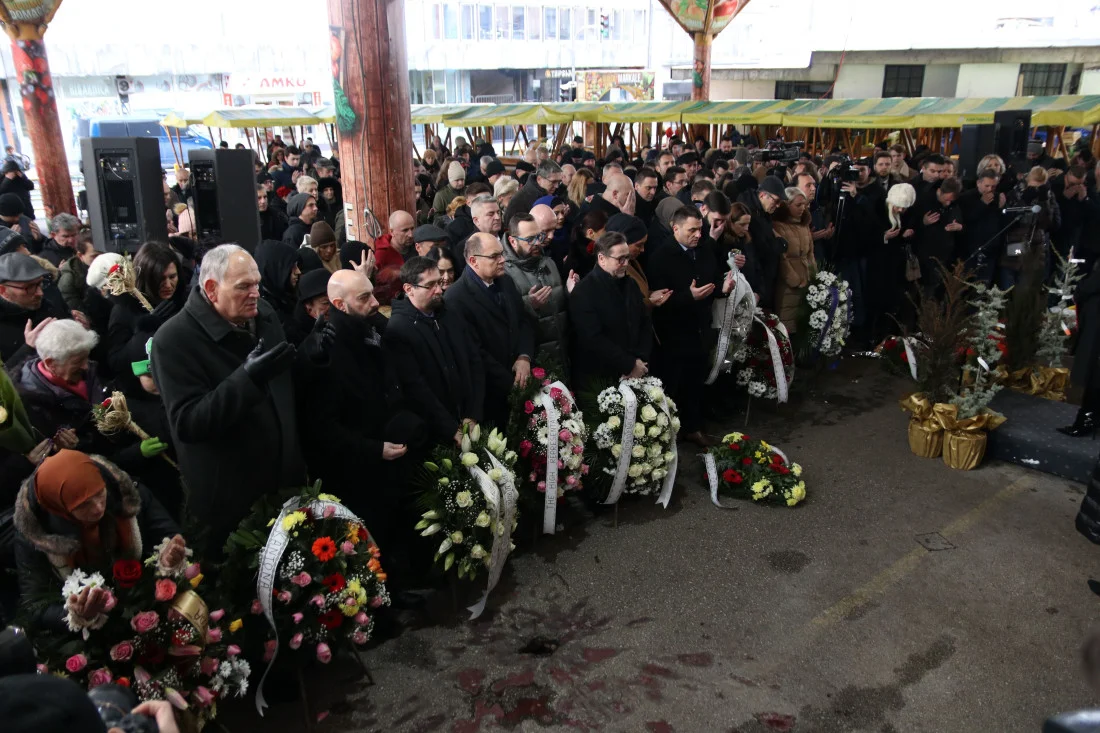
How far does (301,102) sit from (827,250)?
36.9m

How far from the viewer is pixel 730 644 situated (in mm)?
4297

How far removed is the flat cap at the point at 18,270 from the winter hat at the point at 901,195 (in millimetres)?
7558

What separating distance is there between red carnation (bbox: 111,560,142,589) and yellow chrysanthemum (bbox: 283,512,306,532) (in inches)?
25.2

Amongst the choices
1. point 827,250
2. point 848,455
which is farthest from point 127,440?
point 827,250

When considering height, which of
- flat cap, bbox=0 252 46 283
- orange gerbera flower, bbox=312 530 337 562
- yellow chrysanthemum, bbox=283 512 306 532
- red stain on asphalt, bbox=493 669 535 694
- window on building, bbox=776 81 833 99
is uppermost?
window on building, bbox=776 81 833 99

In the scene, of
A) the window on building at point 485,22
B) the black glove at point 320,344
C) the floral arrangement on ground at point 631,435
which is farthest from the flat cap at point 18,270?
the window on building at point 485,22

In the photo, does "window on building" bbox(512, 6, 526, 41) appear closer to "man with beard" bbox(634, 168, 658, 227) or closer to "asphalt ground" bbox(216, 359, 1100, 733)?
"man with beard" bbox(634, 168, 658, 227)

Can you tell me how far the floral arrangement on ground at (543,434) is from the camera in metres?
4.97

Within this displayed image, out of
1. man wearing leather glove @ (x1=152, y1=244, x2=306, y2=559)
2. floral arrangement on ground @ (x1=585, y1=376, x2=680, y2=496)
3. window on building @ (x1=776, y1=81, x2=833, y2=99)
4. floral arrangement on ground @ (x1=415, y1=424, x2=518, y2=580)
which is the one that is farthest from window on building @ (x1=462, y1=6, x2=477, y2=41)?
man wearing leather glove @ (x1=152, y1=244, x2=306, y2=559)

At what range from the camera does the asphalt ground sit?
3818 mm

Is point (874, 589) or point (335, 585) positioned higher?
point (335, 585)

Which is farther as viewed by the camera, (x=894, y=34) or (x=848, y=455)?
(x=894, y=34)

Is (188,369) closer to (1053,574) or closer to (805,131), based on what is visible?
(1053,574)

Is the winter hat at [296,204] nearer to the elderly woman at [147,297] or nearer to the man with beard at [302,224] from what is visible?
the man with beard at [302,224]
